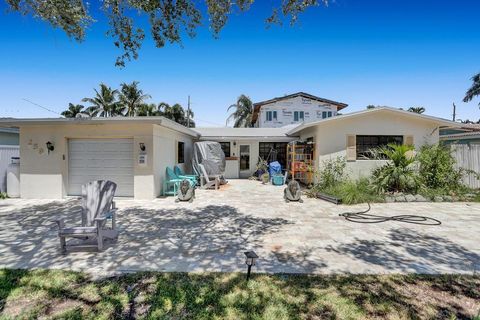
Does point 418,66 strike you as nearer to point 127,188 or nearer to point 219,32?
point 219,32

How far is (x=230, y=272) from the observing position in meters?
3.52

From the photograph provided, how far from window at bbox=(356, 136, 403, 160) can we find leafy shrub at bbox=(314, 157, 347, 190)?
111cm

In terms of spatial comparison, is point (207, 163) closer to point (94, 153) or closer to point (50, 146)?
point (94, 153)

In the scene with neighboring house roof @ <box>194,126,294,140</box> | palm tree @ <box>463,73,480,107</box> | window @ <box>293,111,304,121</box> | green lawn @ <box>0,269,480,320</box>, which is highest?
palm tree @ <box>463,73,480,107</box>

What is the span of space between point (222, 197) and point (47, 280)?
6482 mm

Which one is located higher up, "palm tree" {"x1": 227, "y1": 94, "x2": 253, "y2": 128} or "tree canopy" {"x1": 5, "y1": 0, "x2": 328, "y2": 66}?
"palm tree" {"x1": 227, "y1": 94, "x2": 253, "y2": 128}

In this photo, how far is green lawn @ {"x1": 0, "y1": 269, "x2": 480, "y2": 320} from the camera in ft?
8.55

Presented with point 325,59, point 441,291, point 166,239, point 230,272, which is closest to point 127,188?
point 166,239

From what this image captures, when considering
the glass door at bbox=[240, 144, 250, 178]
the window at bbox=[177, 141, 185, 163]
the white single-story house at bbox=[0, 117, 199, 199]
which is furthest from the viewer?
the glass door at bbox=[240, 144, 250, 178]

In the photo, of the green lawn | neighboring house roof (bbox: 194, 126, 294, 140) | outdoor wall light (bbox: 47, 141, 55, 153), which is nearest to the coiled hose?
the green lawn

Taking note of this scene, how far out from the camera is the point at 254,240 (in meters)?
4.86

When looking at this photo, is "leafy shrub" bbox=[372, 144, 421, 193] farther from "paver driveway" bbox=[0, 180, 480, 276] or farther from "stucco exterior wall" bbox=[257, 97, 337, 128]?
"stucco exterior wall" bbox=[257, 97, 337, 128]

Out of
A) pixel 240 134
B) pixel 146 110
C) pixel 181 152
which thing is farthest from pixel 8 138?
pixel 146 110

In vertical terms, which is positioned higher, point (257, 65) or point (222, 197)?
point (257, 65)
